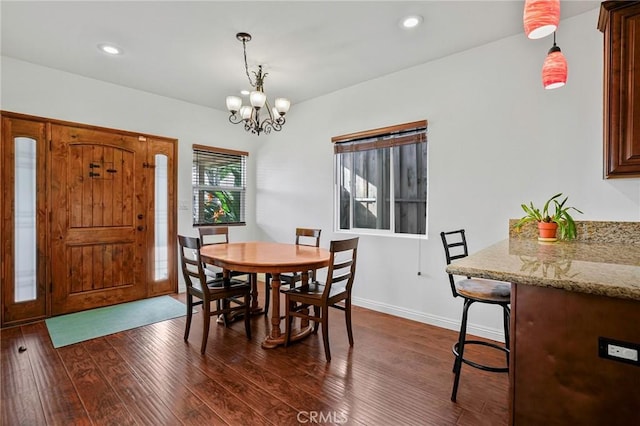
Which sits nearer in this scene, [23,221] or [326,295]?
[326,295]

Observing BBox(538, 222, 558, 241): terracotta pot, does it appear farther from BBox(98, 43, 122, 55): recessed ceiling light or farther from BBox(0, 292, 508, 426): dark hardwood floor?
BBox(98, 43, 122, 55): recessed ceiling light

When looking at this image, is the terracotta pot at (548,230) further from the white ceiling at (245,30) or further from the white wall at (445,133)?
the white ceiling at (245,30)

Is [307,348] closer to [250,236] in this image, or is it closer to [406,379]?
[406,379]

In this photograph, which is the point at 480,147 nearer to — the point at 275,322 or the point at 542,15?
the point at 542,15

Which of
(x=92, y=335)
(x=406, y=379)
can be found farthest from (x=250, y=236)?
(x=406, y=379)

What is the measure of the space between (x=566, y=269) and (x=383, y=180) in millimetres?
2533

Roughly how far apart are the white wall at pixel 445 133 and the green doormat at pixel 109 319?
118 cm

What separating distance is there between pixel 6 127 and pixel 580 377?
4.64m

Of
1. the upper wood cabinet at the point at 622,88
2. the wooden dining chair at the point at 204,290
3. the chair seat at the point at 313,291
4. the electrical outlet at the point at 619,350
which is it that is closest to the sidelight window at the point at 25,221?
the wooden dining chair at the point at 204,290

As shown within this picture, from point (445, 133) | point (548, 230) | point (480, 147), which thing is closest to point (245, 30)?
point (445, 133)

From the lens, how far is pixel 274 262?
242 centimetres

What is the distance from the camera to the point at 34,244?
3.25m

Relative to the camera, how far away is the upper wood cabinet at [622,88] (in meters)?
1.67

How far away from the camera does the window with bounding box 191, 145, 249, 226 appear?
178 inches
